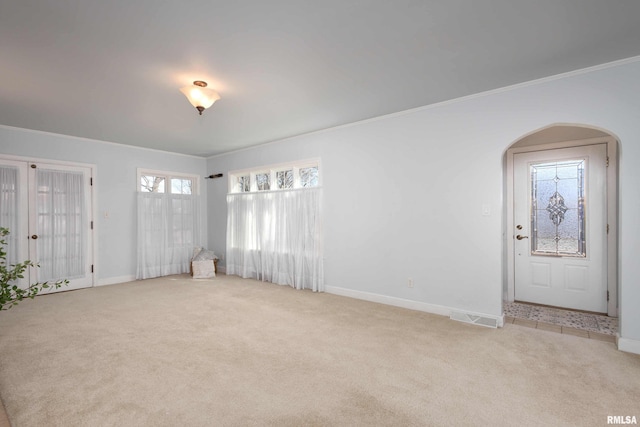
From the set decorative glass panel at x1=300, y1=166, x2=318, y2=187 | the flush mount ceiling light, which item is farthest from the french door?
decorative glass panel at x1=300, y1=166, x2=318, y2=187

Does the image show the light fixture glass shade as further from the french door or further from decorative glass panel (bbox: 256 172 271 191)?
the french door

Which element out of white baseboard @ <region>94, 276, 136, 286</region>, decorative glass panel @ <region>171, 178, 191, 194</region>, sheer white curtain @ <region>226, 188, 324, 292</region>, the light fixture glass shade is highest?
the light fixture glass shade

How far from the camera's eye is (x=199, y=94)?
317 cm

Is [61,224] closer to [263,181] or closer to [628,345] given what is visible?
[263,181]

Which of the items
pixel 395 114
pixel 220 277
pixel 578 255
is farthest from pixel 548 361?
pixel 220 277

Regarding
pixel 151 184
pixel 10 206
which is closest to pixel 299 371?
pixel 10 206

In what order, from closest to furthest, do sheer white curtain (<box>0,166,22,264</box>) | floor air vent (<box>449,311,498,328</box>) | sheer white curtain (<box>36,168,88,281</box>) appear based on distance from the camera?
floor air vent (<box>449,311,498,328</box>) < sheer white curtain (<box>0,166,22,264</box>) < sheer white curtain (<box>36,168,88,281</box>)

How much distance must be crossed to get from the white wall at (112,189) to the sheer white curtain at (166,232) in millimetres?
182

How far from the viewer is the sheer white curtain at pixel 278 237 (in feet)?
16.6

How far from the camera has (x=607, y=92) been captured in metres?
2.88

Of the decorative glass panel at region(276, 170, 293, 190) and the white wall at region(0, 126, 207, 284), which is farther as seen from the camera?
the decorative glass panel at region(276, 170, 293, 190)

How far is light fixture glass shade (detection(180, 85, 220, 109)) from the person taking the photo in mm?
3148

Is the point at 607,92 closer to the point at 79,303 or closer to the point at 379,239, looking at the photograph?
the point at 379,239

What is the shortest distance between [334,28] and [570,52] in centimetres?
209
